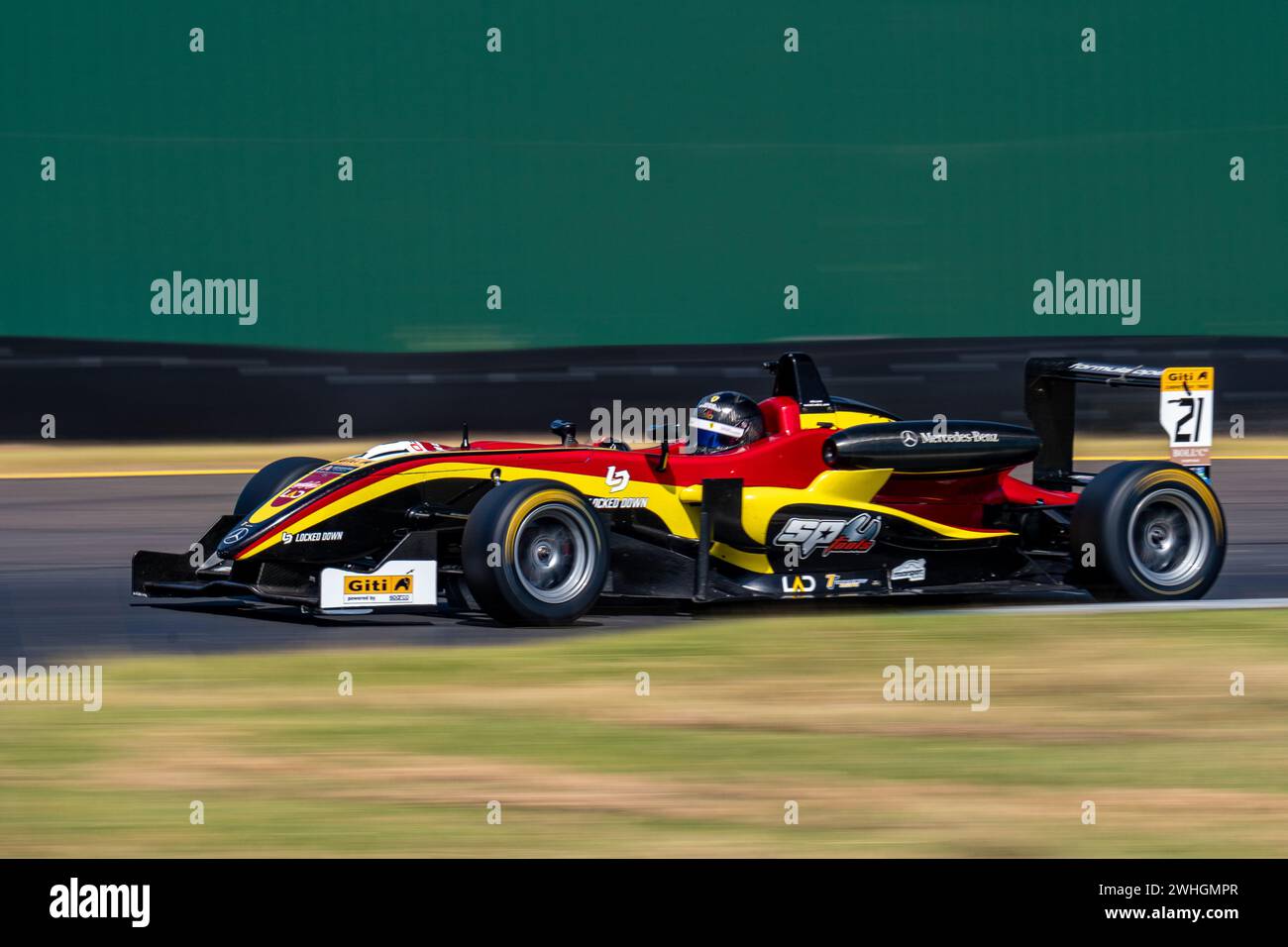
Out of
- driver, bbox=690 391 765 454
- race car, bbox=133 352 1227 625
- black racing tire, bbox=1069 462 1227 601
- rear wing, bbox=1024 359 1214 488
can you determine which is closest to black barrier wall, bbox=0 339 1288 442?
rear wing, bbox=1024 359 1214 488

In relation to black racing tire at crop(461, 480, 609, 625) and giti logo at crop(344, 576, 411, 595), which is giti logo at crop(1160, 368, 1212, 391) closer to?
black racing tire at crop(461, 480, 609, 625)

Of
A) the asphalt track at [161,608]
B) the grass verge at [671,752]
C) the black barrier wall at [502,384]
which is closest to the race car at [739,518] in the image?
the asphalt track at [161,608]

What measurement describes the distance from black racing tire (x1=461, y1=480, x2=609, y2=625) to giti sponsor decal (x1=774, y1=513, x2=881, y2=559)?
3.40ft

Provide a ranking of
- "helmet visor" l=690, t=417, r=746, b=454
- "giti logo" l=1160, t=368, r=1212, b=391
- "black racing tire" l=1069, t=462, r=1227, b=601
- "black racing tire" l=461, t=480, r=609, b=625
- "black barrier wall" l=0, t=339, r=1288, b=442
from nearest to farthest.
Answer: "black racing tire" l=461, t=480, r=609, b=625 → "black racing tire" l=1069, t=462, r=1227, b=601 → "helmet visor" l=690, t=417, r=746, b=454 → "giti logo" l=1160, t=368, r=1212, b=391 → "black barrier wall" l=0, t=339, r=1288, b=442

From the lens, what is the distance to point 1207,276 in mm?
19406

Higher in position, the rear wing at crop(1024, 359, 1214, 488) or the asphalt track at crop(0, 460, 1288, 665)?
the rear wing at crop(1024, 359, 1214, 488)

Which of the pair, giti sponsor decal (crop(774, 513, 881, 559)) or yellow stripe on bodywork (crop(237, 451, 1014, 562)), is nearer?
yellow stripe on bodywork (crop(237, 451, 1014, 562))

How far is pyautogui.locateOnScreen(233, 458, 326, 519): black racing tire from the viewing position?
9.26m

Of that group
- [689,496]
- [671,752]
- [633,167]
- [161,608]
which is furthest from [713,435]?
[633,167]

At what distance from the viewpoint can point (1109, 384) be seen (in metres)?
9.70

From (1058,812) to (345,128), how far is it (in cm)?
1414

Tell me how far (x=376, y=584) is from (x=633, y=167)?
11276 mm

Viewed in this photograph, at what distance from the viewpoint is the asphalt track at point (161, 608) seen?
26.6ft

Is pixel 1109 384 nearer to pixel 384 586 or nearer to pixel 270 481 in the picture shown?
pixel 384 586
